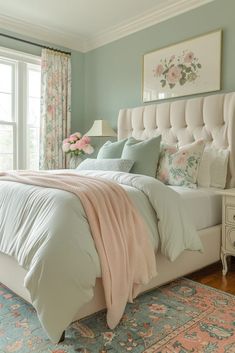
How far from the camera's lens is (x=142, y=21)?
12.3 ft

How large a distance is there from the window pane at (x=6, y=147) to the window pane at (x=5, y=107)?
0.12 m

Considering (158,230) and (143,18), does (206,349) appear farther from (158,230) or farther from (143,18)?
(143,18)

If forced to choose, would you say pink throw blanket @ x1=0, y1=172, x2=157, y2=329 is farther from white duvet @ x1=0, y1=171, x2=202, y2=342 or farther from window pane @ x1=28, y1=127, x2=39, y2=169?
window pane @ x1=28, y1=127, x2=39, y2=169

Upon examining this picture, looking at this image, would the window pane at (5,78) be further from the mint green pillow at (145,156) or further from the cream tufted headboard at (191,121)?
the mint green pillow at (145,156)

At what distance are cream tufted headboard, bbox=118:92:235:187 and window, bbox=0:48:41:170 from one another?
4.68 feet

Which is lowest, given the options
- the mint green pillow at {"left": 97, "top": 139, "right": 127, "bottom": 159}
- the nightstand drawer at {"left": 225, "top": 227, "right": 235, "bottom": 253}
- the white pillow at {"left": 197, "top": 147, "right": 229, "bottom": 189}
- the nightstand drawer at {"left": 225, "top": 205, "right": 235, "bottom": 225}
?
the nightstand drawer at {"left": 225, "top": 227, "right": 235, "bottom": 253}

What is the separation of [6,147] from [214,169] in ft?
8.88

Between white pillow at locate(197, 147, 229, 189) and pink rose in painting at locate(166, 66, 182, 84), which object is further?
pink rose in painting at locate(166, 66, 182, 84)

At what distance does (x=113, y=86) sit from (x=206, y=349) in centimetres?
351

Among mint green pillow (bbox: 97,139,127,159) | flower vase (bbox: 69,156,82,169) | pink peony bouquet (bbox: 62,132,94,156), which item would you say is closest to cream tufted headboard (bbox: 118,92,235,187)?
mint green pillow (bbox: 97,139,127,159)

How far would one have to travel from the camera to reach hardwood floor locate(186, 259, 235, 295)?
220cm

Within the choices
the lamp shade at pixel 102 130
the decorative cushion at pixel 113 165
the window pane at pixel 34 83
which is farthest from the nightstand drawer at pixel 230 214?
the window pane at pixel 34 83

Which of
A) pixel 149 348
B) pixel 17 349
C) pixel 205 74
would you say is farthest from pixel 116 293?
pixel 205 74

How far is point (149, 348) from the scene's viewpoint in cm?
147
